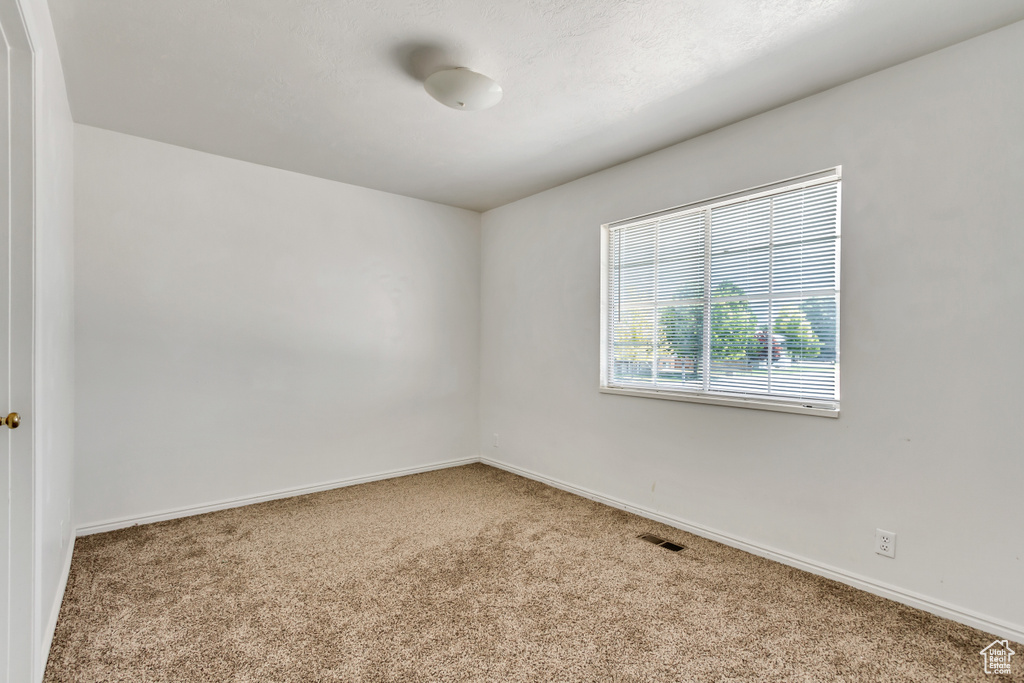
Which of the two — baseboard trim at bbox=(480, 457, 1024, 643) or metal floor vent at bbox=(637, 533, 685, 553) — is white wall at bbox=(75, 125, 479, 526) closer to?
baseboard trim at bbox=(480, 457, 1024, 643)

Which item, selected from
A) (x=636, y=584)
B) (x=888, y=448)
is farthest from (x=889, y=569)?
(x=636, y=584)

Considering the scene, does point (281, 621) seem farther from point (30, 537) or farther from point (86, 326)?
point (86, 326)

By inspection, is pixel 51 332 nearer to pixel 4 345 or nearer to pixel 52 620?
pixel 4 345

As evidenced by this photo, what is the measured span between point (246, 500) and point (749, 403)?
359cm

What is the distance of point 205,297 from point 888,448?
428cm

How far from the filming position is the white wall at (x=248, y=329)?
3164mm

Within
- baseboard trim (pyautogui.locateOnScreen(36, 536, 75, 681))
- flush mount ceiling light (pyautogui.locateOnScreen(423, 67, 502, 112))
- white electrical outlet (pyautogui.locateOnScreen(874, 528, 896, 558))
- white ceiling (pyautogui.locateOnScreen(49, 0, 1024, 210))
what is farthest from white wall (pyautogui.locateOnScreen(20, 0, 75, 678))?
white electrical outlet (pyautogui.locateOnScreen(874, 528, 896, 558))

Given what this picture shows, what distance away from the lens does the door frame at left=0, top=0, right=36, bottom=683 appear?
1.56 meters

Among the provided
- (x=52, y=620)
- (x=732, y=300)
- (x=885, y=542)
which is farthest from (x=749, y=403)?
(x=52, y=620)

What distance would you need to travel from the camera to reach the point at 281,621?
83.9 inches

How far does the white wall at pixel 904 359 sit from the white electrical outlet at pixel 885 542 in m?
0.03

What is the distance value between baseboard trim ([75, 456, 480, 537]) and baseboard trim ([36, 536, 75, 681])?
0.40 meters

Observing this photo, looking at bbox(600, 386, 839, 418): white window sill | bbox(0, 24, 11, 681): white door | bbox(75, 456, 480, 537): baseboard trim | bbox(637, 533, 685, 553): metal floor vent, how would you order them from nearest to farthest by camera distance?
bbox(0, 24, 11, 681): white door < bbox(600, 386, 839, 418): white window sill < bbox(637, 533, 685, 553): metal floor vent < bbox(75, 456, 480, 537): baseboard trim

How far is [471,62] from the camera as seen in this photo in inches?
93.9
